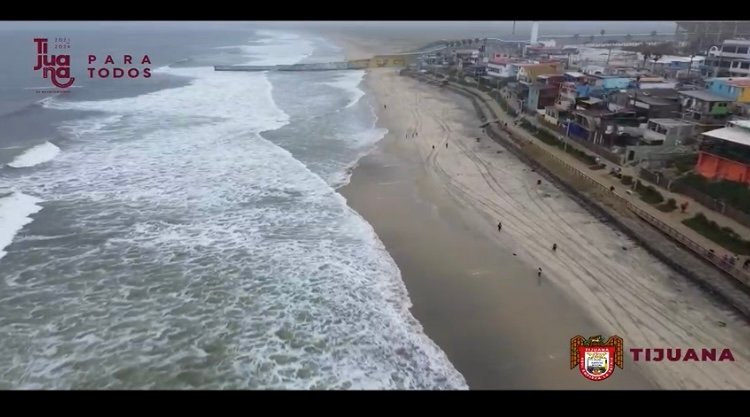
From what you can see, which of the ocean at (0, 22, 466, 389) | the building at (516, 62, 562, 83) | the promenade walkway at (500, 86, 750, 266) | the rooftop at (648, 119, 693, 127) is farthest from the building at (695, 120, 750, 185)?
the building at (516, 62, 562, 83)

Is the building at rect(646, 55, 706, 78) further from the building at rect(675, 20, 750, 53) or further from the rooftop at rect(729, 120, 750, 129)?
the rooftop at rect(729, 120, 750, 129)

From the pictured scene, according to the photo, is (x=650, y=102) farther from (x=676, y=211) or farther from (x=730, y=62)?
(x=730, y=62)

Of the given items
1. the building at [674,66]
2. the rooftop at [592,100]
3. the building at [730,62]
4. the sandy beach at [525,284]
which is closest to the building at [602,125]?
the rooftop at [592,100]

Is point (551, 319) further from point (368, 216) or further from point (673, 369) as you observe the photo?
point (368, 216)

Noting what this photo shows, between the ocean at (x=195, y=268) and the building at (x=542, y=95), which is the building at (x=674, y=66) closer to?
the building at (x=542, y=95)

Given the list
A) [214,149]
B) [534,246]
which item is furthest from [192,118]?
[534,246]

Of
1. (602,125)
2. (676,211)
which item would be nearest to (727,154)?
(676,211)
